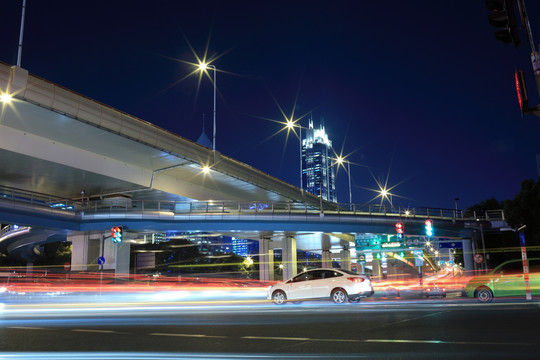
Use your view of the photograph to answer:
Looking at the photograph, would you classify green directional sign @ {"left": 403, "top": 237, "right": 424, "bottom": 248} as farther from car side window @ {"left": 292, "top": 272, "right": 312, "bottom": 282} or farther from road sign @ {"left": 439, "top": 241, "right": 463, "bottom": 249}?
car side window @ {"left": 292, "top": 272, "right": 312, "bottom": 282}

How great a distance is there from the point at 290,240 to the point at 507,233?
76.3 feet

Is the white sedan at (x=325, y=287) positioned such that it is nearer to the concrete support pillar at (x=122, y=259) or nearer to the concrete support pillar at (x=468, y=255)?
the concrete support pillar at (x=122, y=259)

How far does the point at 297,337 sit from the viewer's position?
9.08 metres

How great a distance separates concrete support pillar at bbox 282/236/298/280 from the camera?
4753 centimetres

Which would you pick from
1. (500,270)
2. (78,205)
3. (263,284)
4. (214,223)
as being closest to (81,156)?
(78,205)

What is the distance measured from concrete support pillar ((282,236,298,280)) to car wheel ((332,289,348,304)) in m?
29.3

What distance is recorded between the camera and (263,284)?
4159 cm

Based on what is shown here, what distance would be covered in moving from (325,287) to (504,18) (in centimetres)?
1319

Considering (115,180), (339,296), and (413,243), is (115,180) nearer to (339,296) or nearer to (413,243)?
(413,243)

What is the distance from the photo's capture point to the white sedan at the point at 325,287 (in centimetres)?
1811

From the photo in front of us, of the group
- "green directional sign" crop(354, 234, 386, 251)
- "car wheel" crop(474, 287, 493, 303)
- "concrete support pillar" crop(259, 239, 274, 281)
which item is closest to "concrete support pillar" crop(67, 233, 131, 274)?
"concrete support pillar" crop(259, 239, 274, 281)

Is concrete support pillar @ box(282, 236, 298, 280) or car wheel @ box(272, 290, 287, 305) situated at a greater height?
concrete support pillar @ box(282, 236, 298, 280)

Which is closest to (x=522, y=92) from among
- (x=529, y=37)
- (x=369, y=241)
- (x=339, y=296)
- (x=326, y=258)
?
(x=529, y=37)

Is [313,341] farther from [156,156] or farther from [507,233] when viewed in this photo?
[507,233]
